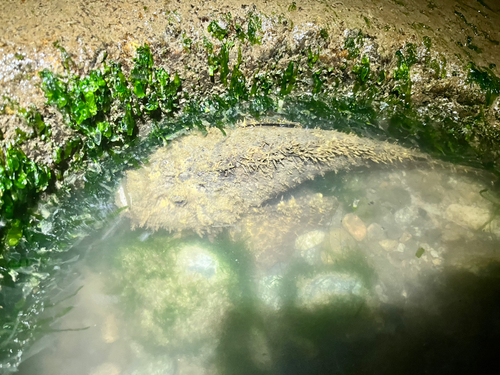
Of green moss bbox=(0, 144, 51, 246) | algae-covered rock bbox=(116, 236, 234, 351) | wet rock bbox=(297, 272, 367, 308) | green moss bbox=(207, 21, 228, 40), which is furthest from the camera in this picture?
green moss bbox=(207, 21, 228, 40)

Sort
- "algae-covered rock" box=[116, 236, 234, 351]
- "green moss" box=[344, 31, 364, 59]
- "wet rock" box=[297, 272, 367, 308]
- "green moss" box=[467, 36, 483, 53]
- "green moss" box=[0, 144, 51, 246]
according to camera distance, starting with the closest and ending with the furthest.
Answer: "green moss" box=[0, 144, 51, 246] < "algae-covered rock" box=[116, 236, 234, 351] < "wet rock" box=[297, 272, 367, 308] < "green moss" box=[344, 31, 364, 59] < "green moss" box=[467, 36, 483, 53]

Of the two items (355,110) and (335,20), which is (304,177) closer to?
(355,110)

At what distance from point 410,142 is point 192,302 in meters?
2.31

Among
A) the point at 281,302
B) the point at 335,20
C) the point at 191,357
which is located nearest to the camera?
the point at 191,357

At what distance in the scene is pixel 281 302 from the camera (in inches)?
90.5

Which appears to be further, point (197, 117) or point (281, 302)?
point (197, 117)

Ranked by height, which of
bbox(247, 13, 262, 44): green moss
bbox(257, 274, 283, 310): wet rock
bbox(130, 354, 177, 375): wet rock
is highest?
bbox(247, 13, 262, 44): green moss

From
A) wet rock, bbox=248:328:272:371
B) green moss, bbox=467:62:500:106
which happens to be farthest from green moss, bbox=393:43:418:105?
wet rock, bbox=248:328:272:371

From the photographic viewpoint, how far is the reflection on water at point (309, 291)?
2.14 m

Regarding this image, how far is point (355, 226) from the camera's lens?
2.56m

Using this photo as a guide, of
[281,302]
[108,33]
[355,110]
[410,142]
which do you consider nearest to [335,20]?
[355,110]

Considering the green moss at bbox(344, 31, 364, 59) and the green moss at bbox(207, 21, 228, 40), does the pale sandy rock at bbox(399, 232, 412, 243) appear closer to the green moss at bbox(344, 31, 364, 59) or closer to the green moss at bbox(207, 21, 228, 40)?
the green moss at bbox(344, 31, 364, 59)

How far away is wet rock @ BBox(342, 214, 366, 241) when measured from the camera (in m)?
2.54

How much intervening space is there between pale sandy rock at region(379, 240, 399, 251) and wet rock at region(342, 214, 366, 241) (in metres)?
0.16
